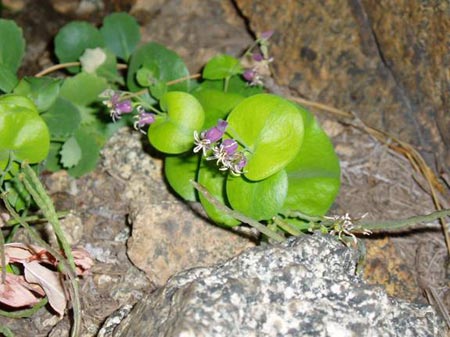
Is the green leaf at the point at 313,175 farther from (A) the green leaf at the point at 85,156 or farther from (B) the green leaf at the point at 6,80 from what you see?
(B) the green leaf at the point at 6,80

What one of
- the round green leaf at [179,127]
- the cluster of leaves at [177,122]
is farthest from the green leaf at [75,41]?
the round green leaf at [179,127]

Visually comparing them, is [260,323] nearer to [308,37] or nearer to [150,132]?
[150,132]

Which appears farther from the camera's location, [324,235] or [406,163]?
[406,163]

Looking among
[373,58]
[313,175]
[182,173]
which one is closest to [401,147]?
[373,58]

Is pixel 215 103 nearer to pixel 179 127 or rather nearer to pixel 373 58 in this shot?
pixel 179 127

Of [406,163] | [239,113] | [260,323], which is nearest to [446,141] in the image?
[406,163]

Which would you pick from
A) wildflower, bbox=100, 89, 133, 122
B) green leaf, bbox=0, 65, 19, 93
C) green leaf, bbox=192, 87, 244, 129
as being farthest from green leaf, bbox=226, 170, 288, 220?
green leaf, bbox=0, 65, 19, 93
